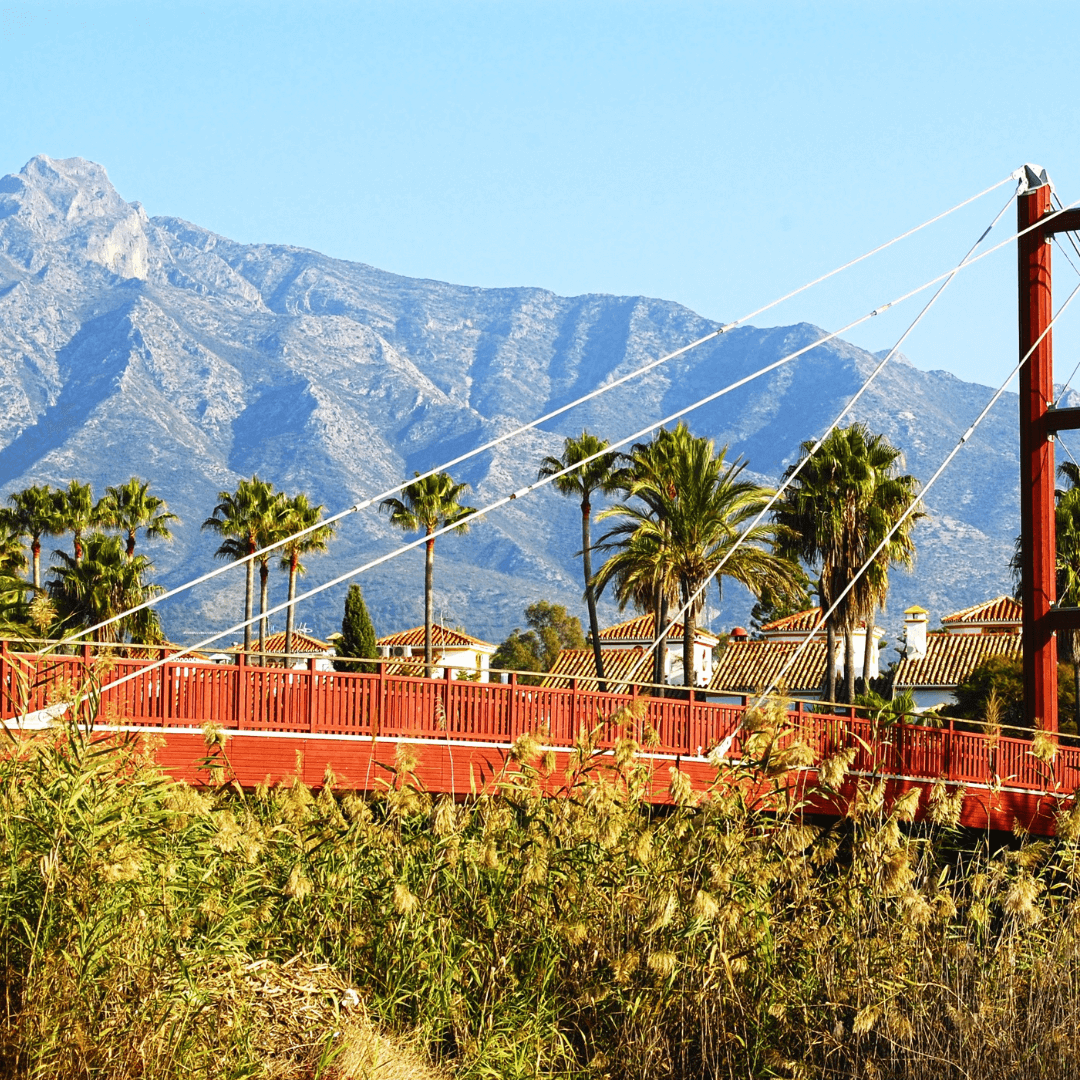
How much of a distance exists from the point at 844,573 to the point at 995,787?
Result: 36229 millimetres

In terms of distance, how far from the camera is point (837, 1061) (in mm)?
10898

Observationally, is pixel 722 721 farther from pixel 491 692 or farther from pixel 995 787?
pixel 995 787

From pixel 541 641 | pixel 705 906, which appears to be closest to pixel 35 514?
pixel 705 906

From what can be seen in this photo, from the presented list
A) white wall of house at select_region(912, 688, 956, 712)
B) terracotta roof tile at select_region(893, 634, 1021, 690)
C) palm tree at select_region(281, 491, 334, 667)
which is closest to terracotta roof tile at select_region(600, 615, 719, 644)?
terracotta roof tile at select_region(893, 634, 1021, 690)

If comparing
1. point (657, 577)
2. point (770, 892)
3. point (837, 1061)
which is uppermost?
point (657, 577)

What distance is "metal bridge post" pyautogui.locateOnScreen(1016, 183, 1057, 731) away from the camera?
76.0ft

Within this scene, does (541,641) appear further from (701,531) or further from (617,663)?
(701,531)

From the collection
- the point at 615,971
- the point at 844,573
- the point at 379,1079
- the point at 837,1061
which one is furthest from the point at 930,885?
the point at 844,573

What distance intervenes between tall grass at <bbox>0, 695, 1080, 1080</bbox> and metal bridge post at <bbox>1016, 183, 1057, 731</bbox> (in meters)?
11.2

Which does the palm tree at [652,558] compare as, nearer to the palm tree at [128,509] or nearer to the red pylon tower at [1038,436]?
the red pylon tower at [1038,436]

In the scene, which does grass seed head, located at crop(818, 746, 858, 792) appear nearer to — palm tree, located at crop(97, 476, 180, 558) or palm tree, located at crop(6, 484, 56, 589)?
palm tree, located at crop(97, 476, 180, 558)

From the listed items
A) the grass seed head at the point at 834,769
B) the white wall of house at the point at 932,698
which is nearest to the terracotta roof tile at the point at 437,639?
the white wall of house at the point at 932,698

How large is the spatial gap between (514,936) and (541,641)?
131816 millimetres

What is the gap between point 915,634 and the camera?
73938 millimetres
